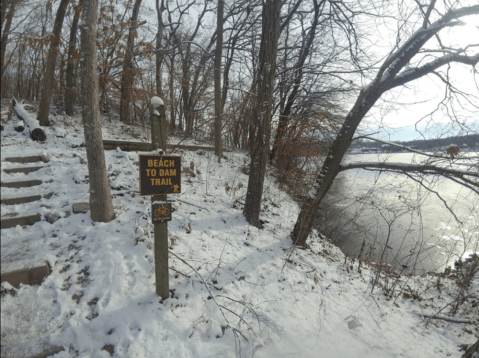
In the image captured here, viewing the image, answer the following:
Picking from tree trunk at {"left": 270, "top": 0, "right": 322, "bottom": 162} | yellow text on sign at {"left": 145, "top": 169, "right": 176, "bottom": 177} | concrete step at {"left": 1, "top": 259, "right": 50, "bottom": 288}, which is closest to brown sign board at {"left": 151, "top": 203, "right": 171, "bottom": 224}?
yellow text on sign at {"left": 145, "top": 169, "right": 176, "bottom": 177}

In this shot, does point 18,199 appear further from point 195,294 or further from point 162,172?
point 195,294

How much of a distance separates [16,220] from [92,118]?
3.20 metres

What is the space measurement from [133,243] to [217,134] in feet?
18.2

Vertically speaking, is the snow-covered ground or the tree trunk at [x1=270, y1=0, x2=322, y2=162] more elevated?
the tree trunk at [x1=270, y1=0, x2=322, y2=162]

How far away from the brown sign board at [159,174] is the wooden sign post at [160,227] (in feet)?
0.38

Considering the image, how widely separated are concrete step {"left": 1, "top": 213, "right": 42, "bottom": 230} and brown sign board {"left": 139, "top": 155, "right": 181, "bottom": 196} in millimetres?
1379

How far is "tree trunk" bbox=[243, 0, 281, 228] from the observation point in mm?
4223

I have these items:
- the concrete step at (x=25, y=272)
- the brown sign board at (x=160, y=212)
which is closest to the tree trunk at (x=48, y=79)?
the brown sign board at (x=160, y=212)

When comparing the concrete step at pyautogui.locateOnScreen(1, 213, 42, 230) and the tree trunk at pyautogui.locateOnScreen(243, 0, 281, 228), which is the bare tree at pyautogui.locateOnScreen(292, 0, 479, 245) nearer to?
the tree trunk at pyautogui.locateOnScreen(243, 0, 281, 228)

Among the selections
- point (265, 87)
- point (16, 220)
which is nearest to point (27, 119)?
point (16, 220)

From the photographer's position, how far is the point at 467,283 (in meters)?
4.08

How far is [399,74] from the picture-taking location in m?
4.25

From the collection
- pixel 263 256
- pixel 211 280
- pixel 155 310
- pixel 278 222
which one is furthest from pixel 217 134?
pixel 155 310

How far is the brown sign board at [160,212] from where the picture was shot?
2.38 m
